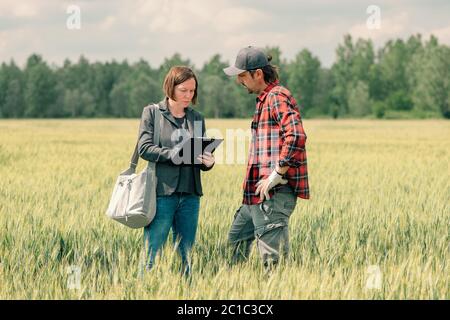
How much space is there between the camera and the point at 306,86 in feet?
291

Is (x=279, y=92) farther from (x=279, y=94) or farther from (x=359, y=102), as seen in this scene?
(x=359, y=102)

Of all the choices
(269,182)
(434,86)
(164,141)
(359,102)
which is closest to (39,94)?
(359,102)

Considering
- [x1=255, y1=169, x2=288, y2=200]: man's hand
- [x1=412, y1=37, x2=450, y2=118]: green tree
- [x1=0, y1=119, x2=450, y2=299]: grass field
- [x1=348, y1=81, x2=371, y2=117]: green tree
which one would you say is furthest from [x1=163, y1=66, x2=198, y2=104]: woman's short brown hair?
[x1=348, y1=81, x2=371, y2=117]: green tree

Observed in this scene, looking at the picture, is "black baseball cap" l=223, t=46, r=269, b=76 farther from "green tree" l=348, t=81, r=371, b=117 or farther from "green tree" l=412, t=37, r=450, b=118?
"green tree" l=348, t=81, r=371, b=117

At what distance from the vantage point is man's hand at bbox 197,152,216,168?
155 inches

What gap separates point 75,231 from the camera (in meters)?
5.31

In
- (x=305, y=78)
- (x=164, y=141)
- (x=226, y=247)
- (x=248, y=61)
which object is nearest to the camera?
(x=248, y=61)

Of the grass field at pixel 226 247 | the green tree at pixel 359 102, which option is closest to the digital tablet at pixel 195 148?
the grass field at pixel 226 247

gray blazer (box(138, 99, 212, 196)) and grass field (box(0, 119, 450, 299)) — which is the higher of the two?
gray blazer (box(138, 99, 212, 196))

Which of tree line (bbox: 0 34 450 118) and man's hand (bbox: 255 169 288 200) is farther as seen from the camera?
tree line (bbox: 0 34 450 118)

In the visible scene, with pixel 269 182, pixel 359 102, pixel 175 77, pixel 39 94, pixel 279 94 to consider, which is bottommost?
pixel 269 182

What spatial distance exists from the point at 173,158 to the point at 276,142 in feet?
2.14


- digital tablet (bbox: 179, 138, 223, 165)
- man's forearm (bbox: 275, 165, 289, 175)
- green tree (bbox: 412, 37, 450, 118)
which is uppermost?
green tree (bbox: 412, 37, 450, 118)
